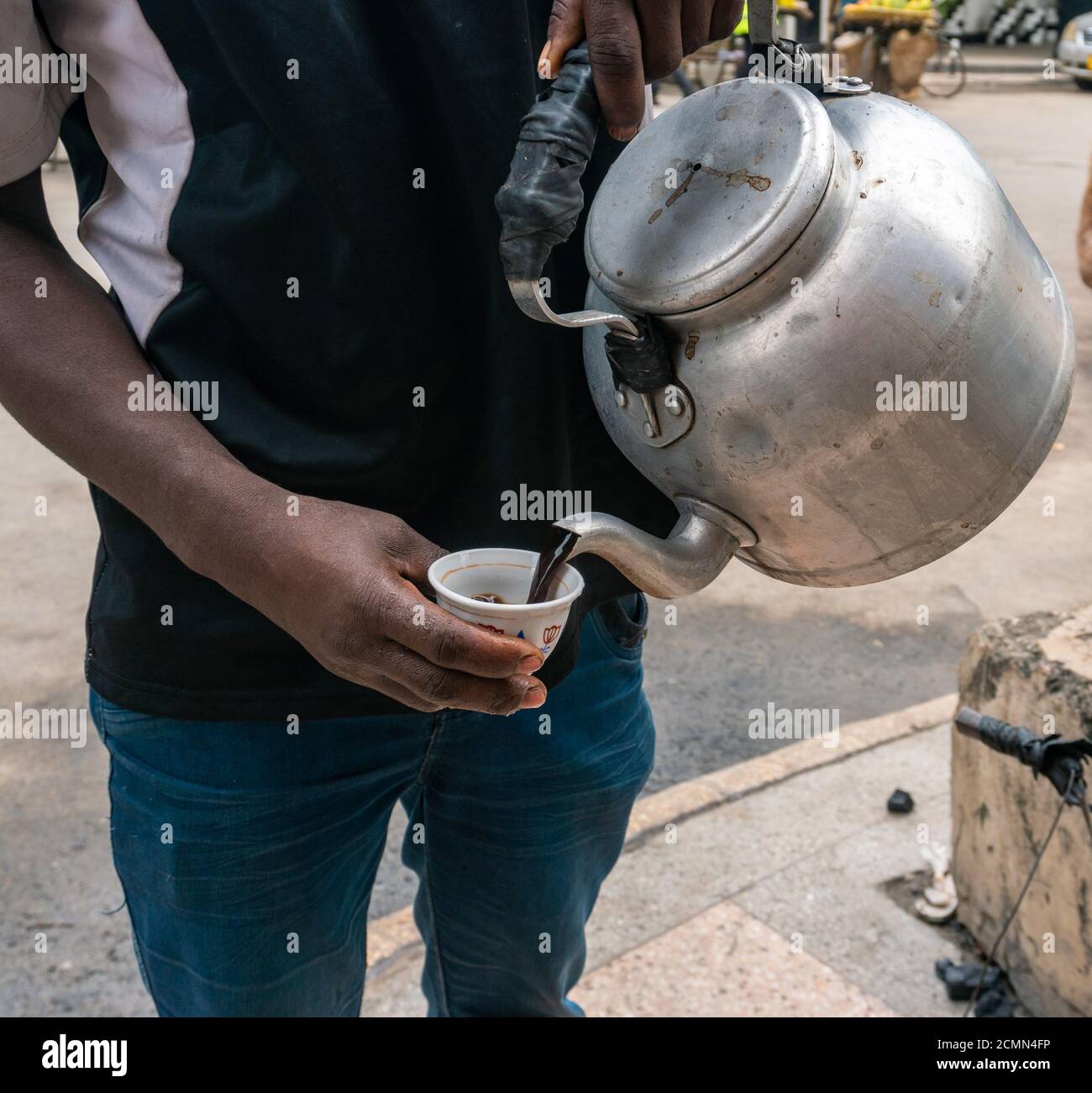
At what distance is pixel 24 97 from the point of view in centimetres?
114

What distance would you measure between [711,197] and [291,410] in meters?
0.47

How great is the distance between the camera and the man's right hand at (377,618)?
109cm

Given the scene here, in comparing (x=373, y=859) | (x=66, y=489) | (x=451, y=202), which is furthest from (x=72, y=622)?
(x=451, y=202)

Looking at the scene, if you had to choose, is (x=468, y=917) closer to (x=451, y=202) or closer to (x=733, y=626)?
(x=451, y=202)

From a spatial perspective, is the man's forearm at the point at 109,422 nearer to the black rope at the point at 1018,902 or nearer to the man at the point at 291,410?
the man at the point at 291,410

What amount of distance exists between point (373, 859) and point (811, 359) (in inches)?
31.7

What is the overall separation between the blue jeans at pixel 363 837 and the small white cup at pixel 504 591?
257 millimetres

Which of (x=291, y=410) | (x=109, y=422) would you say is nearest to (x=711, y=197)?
(x=291, y=410)

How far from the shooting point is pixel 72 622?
412 cm

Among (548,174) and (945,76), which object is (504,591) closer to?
(548,174)

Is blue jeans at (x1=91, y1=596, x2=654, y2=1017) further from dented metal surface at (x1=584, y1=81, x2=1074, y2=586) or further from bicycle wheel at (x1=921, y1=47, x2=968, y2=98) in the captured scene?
bicycle wheel at (x1=921, y1=47, x2=968, y2=98)

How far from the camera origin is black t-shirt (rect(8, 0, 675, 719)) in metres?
1.18

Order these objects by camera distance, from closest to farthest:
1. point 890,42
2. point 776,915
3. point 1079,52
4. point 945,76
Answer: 1. point 776,915
2. point 890,42
3. point 1079,52
4. point 945,76

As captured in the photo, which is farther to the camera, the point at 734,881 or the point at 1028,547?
the point at 1028,547
